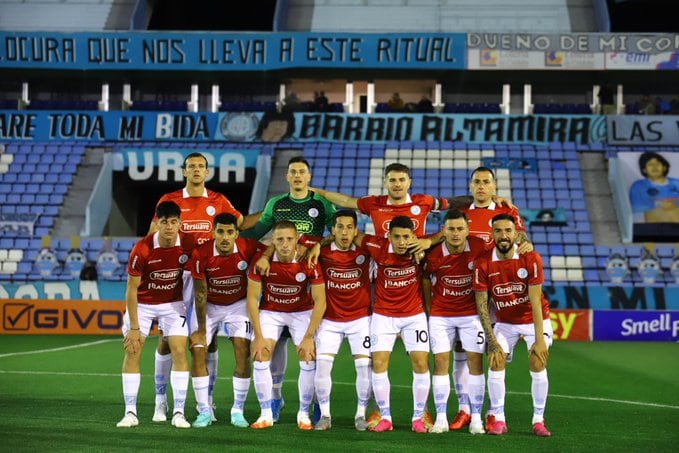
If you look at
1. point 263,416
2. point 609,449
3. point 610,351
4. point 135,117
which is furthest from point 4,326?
point 609,449

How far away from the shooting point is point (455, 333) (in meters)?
8.81

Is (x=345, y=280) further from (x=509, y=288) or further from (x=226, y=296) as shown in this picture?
(x=509, y=288)

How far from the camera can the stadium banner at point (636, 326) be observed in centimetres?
2042

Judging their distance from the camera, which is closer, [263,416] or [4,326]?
[263,416]

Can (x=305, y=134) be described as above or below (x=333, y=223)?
above

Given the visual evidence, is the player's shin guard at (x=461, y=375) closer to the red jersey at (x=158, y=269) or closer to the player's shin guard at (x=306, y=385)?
the player's shin guard at (x=306, y=385)

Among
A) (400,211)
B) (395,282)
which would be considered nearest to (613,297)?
(400,211)

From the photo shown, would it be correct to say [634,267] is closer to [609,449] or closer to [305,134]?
[305,134]

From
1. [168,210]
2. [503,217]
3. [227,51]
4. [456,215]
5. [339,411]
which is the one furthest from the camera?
[227,51]

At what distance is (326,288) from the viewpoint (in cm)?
893

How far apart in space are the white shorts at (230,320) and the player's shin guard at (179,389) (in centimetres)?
39

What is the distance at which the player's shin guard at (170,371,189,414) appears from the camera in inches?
342

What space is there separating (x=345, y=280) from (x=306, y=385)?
3.21ft

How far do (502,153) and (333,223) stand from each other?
784 inches
